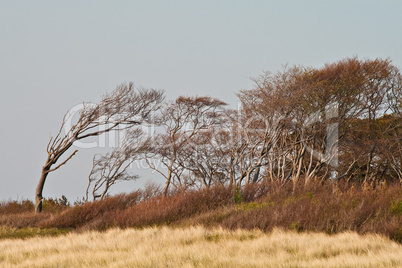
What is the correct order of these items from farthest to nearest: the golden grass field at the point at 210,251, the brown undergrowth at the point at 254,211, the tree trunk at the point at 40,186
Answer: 1. the tree trunk at the point at 40,186
2. the brown undergrowth at the point at 254,211
3. the golden grass field at the point at 210,251

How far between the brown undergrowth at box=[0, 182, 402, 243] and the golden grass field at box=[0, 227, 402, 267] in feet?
4.29

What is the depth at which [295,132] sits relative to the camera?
98.5 ft

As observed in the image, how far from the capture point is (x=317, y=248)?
30.6 ft

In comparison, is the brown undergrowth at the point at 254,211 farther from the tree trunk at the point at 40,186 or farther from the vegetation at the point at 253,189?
the tree trunk at the point at 40,186

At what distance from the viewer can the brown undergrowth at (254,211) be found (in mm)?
12383

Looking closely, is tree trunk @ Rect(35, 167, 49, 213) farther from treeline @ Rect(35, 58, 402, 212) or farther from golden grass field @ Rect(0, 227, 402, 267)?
golden grass field @ Rect(0, 227, 402, 267)

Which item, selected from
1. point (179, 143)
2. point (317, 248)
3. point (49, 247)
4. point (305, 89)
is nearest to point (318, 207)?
point (317, 248)

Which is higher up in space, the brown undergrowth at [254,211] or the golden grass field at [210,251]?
the brown undergrowth at [254,211]

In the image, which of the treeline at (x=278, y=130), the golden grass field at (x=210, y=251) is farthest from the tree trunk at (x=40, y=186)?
the golden grass field at (x=210, y=251)

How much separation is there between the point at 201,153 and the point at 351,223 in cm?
2215

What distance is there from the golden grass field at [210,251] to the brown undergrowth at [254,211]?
131 cm

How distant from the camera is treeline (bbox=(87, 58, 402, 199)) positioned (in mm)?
27062

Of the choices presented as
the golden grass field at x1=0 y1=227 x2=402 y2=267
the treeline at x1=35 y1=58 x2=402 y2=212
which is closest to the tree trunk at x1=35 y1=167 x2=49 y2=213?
the treeline at x1=35 y1=58 x2=402 y2=212

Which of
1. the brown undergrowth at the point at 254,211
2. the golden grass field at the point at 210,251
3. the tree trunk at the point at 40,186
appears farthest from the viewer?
the tree trunk at the point at 40,186
